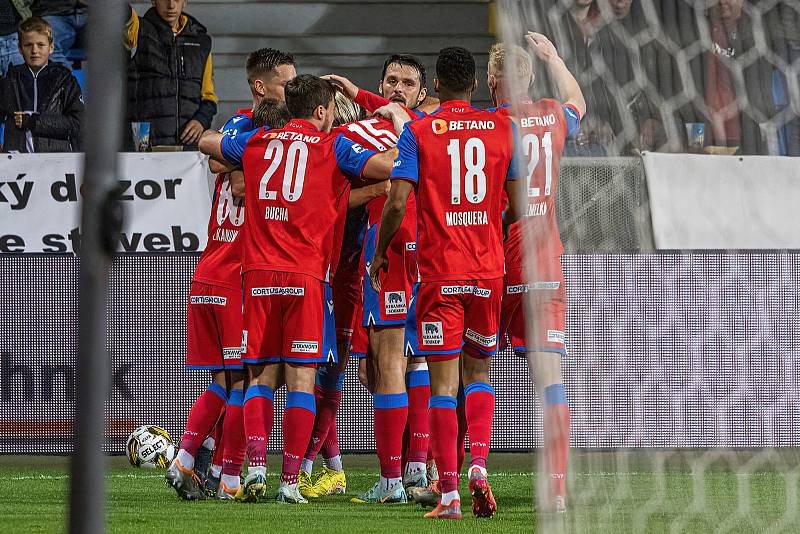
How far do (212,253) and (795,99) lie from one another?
3490 millimetres

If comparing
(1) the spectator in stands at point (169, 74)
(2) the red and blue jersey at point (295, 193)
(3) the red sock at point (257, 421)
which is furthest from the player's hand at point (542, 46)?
(1) the spectator in stands at point (169, 74)

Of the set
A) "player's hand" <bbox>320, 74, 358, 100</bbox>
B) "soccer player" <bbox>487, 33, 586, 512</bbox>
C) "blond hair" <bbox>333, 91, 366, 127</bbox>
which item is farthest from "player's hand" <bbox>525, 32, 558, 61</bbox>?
"blond hair" <bbox>333, 91, 366, 127</bbox>

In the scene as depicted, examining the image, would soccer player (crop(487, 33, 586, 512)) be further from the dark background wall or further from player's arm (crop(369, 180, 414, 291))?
the dark background wall

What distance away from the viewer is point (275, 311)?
16.6 ft

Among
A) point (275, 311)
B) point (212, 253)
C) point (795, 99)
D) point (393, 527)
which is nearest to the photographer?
point (795, 99)

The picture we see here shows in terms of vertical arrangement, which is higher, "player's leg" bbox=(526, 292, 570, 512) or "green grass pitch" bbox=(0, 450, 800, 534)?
"player's leg" bbox=(526, 292, 570, 512)

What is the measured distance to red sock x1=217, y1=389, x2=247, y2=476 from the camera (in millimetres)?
5223

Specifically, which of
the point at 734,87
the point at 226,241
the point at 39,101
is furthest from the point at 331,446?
the point at 39,101

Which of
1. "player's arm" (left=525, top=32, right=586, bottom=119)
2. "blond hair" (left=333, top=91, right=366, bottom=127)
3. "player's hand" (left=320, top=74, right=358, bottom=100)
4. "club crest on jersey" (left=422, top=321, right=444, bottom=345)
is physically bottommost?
"club crest on jersey" (left=422, top=321, right=444, bottom=345)

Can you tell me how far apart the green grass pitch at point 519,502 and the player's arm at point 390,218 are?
1005mm

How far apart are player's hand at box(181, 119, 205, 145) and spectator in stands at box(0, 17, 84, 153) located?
783 millimetres

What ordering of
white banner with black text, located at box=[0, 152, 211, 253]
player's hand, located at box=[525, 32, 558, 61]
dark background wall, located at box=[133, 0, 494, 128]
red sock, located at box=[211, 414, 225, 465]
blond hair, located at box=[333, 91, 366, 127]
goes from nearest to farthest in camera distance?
player's hand, located at box=[525, 32, 558, 61] < red sock, located at box=[211, 414, 225, 465] < blond hair, located at box=[333, 91, 366, 127] < white banner with black text, located at box=[0, 152, 211, 253] < dark background wall, located at box=[133, 0, 494, 128]

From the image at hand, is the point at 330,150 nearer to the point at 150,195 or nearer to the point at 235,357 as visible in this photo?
the point at 235,357

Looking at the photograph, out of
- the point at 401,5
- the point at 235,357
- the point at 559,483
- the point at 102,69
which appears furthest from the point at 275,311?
the point at 401,5
